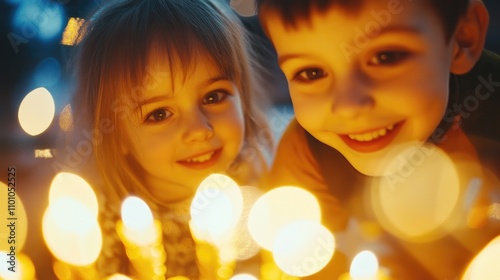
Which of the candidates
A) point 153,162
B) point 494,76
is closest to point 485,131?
point 494,76

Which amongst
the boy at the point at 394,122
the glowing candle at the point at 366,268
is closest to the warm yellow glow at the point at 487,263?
the boy at the point at 394,122

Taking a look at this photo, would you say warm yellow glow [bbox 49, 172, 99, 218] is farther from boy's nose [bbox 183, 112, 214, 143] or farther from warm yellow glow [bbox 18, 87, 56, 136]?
boy's nose [bbox 183, 112, 214, 143]

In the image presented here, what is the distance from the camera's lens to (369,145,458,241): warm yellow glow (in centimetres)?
94

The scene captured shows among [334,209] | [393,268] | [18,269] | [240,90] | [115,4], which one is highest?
[115,4]

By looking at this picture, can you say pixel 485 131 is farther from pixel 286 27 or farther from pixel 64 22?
pixel 64 22

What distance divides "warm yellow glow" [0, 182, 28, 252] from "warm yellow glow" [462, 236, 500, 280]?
0.84m

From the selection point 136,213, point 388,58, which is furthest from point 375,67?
point 136,213

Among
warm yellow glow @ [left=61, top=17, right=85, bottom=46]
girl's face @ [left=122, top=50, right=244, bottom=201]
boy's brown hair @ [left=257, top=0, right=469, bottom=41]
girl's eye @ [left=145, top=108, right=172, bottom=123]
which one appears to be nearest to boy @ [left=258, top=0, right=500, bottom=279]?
boy's brown hair @ [left=257, top=0, right=469, bottom=41]

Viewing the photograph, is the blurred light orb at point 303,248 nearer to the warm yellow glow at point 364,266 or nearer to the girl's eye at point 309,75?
the warm yellow glow at point 364,266

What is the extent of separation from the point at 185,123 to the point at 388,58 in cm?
36

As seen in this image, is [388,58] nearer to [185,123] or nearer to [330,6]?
[330,6]

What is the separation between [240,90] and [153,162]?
0.67ft

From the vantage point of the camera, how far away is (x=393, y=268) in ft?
3.31

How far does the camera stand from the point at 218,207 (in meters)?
1.06
